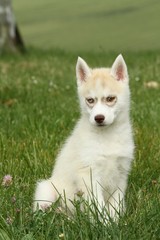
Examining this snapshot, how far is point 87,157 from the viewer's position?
15.7 ft

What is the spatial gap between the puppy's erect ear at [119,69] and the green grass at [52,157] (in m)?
0.84

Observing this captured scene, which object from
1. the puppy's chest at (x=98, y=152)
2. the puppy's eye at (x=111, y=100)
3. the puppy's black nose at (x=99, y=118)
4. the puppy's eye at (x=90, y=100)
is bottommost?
the puppy's chest at (x=98, y=152)

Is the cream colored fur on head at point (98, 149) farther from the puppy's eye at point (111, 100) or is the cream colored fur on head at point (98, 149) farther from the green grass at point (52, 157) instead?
the green grass at point (52, 157)

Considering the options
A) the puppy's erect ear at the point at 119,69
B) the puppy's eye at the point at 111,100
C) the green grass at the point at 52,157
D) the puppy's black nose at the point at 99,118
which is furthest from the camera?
the puppy's erect ear at the point at 119,69

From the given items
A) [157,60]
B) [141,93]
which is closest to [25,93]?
[141,93]

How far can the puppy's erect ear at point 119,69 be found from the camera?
5.07 m

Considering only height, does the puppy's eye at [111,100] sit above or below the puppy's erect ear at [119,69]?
below

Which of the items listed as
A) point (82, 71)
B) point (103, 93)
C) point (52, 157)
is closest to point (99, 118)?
point (103, 93)

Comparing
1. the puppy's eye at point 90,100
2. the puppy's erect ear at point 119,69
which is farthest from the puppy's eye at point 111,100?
the puppy's erect ear at point 119,69

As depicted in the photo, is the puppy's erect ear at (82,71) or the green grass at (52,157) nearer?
the green grass at (52,157)

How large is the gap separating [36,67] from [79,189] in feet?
42.6

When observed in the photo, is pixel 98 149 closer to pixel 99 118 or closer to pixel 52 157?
pixel 99 118

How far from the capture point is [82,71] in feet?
16.8

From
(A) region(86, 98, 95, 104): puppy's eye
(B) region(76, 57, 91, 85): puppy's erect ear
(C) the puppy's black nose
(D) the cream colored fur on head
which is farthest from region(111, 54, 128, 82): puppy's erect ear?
(C) the puppy's black nose
